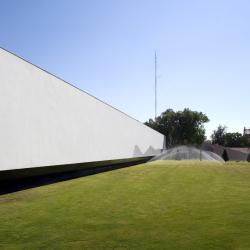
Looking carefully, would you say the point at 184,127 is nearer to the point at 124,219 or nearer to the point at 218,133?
the point at 218,133

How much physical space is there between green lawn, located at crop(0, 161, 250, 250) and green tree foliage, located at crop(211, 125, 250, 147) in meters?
84.7

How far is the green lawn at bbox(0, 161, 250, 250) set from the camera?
5.45 m

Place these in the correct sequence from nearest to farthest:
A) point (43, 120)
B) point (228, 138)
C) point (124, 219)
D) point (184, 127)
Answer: point (124, 219)
point (43, 120)
point (184, 127)
point (228, 138)

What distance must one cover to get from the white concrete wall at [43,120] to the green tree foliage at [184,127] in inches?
2555

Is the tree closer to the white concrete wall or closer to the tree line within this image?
the tree line

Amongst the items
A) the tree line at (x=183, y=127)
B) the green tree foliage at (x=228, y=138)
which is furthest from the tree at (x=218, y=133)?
the tree line at (x=183, y=127)

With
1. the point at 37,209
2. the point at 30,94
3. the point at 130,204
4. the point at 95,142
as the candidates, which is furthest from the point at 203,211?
the point at 95,142

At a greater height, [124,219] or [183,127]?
[183,127]

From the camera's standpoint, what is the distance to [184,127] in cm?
7981

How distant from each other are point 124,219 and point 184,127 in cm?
7425

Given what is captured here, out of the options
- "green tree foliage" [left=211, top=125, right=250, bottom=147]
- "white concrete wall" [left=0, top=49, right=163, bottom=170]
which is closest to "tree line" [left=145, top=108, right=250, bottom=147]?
"green tree foliage" [left=211, top=125, right=250, bottom=147]

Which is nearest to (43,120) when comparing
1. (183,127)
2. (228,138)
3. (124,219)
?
(124,219)

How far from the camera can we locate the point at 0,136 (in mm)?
7480

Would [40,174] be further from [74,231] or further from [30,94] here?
[74,231]
